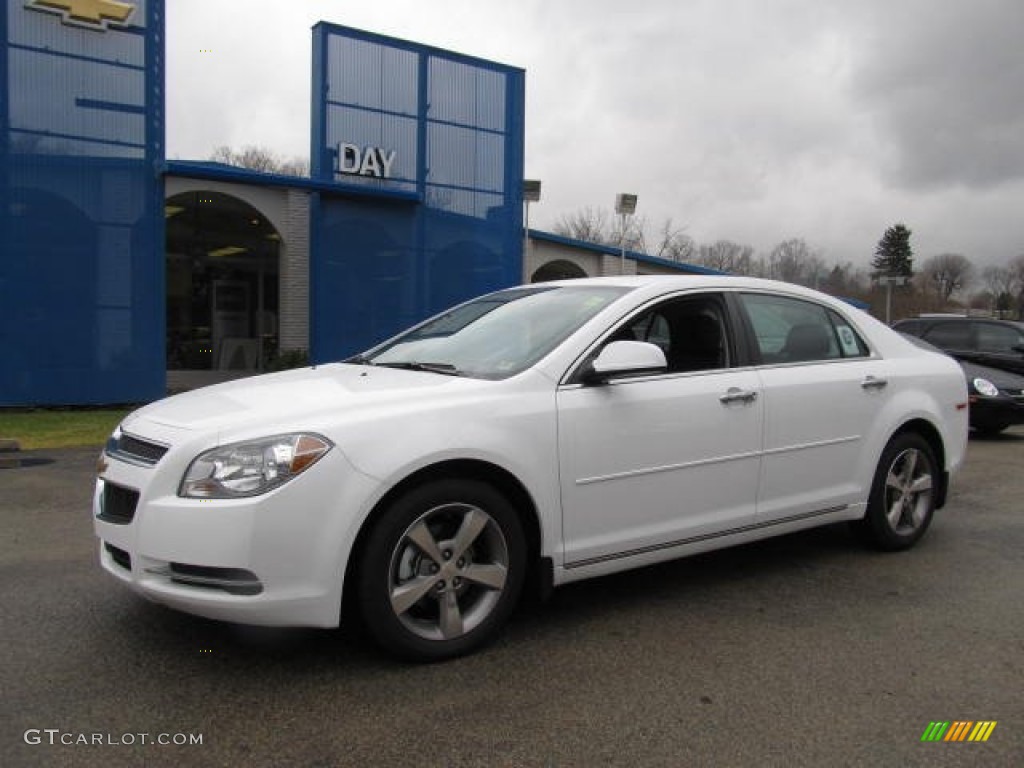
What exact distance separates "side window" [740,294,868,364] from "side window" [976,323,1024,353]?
836 cm

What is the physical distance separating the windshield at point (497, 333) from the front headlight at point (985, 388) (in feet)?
26.2

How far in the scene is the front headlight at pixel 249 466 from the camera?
10.0 ft

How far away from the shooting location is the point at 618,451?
3775mm

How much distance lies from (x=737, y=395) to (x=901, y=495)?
63.4 inches

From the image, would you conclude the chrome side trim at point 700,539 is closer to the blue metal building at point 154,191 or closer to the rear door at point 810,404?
the rear door at point 810,404

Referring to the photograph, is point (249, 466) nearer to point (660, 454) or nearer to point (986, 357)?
point (660, 454)

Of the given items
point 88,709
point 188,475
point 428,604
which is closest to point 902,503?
point 428,604

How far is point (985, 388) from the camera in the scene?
1055 cm

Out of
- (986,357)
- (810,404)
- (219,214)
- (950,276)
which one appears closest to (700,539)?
(810,404)

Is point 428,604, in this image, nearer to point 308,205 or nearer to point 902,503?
point 902,503

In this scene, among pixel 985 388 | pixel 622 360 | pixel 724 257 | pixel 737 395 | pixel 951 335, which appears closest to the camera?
pixel 622 360

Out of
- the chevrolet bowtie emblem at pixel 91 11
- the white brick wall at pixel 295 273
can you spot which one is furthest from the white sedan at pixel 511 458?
the white brick wall at pixel 295 273

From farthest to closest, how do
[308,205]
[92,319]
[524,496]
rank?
1. [308,205]
2. [92,319]
3. [524,496]

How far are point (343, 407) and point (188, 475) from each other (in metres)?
0.61
